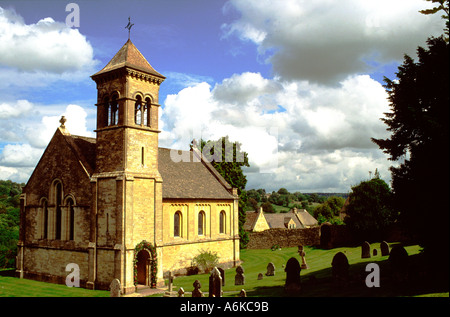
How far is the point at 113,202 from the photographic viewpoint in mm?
28109

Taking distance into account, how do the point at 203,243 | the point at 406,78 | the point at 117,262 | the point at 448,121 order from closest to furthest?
the point at 448,121 → the point at 406,78 → the point at 117,262 → the point at 203,243

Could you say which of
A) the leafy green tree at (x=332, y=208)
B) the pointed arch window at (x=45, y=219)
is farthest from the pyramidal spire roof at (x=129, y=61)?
the leafy green tree at (x=332, y=208)

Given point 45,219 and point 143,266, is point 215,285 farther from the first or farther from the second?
point 45,219

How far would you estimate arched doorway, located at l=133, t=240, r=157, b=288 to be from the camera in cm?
2825

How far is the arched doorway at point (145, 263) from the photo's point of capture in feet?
92.7

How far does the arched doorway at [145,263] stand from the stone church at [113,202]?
0.07 m

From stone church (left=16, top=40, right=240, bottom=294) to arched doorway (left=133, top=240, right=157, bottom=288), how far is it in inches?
2.9

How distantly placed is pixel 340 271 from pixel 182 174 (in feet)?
68.8

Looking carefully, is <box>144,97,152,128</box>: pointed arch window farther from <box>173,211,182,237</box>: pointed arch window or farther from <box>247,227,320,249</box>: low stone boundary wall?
<box>247,227,320,249</box>: low stone boundary wall

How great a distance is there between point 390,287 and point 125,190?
18.4m

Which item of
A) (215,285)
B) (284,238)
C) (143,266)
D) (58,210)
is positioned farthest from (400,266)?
(284,238)
